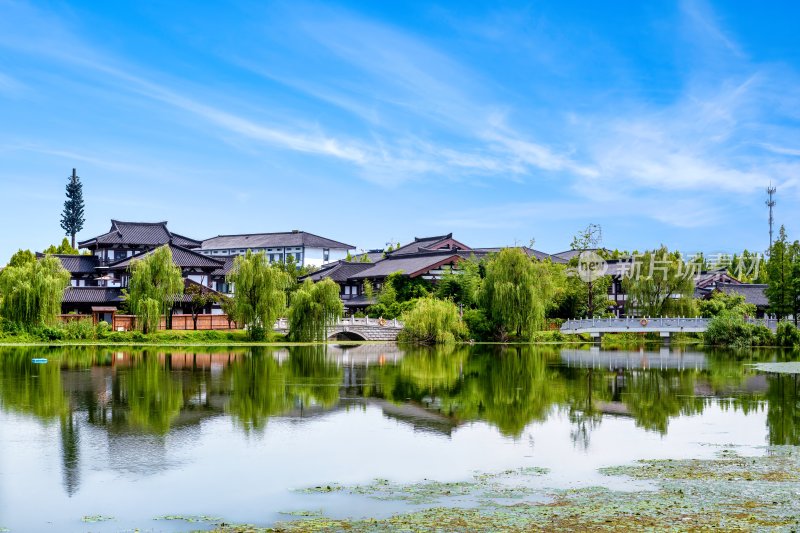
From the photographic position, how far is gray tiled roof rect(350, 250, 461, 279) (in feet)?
236

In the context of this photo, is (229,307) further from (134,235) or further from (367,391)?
(367,391)

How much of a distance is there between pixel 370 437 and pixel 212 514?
6247 millimetres

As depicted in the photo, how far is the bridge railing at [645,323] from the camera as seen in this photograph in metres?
58.0

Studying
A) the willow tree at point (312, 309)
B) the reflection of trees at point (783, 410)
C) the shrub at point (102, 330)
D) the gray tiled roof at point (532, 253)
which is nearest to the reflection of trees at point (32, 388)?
the shrub at point (102, 330)

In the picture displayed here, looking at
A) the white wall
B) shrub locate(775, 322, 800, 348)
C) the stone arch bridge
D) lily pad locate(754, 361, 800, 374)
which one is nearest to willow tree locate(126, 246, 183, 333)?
the stone arch bridge

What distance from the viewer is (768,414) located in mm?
19906

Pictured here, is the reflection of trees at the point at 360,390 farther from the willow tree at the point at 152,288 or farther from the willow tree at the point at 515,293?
the willow tree at the point at 515,293

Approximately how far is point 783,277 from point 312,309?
33.7 metres

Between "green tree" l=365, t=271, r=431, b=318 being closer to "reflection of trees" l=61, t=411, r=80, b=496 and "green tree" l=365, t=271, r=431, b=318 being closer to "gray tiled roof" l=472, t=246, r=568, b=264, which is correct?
"gray tiled roof" l=472, t=246, r=568, b=264

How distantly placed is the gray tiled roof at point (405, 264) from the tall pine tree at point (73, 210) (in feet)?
143

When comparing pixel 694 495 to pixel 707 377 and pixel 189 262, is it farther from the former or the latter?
pixel 189 262

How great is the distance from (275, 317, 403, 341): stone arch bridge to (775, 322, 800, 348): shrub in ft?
82.7

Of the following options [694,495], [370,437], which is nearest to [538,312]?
[370,437]

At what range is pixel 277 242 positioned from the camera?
108 m
